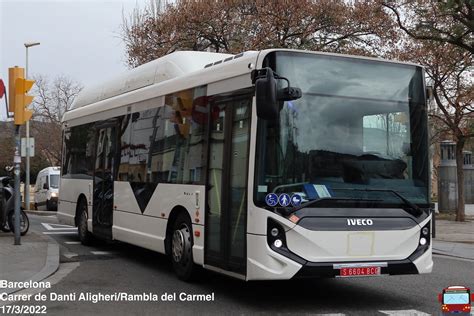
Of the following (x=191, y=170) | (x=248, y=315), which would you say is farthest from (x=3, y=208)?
(x=248, y=315)

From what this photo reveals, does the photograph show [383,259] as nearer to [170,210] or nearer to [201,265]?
[201,265]

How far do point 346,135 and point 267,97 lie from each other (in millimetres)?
1164

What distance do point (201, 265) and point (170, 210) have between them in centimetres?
132

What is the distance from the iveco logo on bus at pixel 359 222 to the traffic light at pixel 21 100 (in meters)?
7.57

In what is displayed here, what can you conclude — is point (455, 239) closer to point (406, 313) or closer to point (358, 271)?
point (406, 313)

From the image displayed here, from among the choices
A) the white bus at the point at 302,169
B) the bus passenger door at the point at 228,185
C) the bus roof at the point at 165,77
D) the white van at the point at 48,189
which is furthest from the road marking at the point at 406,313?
the white van at the point at 48,189

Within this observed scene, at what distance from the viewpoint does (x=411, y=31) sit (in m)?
20.0

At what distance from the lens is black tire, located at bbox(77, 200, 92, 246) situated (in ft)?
43.0

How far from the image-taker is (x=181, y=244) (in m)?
8.56

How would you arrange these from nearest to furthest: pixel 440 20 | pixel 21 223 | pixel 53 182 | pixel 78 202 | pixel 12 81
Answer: pixel 12 81 < pixel 78 202 < pixel 21 223 < pixel 440 20 < pixel 53 182

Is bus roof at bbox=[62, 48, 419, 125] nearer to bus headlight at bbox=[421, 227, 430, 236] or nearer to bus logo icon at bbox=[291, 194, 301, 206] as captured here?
bus logo icon at bbox=[291, 194, 301, 206]

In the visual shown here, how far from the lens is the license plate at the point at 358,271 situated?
670 cm

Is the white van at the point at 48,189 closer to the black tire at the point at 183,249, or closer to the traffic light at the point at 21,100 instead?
the traffic light at the point at 21,100

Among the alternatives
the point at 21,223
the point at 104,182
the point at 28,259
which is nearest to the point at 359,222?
the point at 28,259
